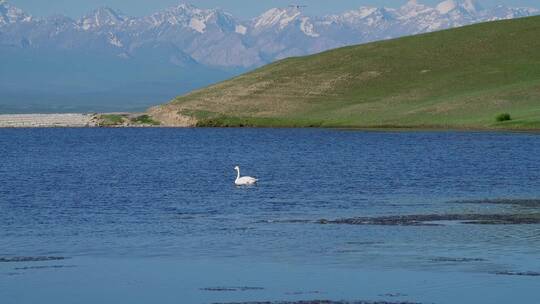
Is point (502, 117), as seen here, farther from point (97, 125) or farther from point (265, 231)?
point (265, 231)

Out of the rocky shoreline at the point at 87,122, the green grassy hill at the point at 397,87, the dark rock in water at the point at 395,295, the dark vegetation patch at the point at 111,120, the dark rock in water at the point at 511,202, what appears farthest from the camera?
the dark vegetation patch at the point at 111,120

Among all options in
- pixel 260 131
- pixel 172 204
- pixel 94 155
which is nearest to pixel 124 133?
pixel 260 131

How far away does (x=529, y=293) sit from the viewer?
2255 centimetres

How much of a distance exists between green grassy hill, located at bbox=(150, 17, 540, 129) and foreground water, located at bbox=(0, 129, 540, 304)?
119 feet

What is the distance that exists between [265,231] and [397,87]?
9180 cm

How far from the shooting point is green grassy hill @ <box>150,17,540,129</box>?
103 m

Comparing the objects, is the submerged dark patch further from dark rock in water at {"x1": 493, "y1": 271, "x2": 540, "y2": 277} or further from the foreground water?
dark rock in water at {"x1": 493, "y1": 271, "x2": 540, "y2": 277}

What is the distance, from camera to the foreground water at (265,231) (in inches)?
926

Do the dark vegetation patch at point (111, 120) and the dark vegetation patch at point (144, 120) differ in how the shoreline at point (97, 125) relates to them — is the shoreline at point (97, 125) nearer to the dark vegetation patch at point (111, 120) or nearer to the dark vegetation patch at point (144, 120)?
the dark vegetation patch at point (111, 120)

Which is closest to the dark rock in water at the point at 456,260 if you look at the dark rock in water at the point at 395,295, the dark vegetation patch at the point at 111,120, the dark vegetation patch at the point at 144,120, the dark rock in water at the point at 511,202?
the dark rock in water at the point at 395,295

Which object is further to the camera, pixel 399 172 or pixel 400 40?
pixel 400 40

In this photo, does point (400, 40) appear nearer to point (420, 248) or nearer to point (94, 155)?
point (94, 155)

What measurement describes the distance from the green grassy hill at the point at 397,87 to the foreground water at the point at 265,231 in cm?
3642

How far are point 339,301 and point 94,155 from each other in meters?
50.3
